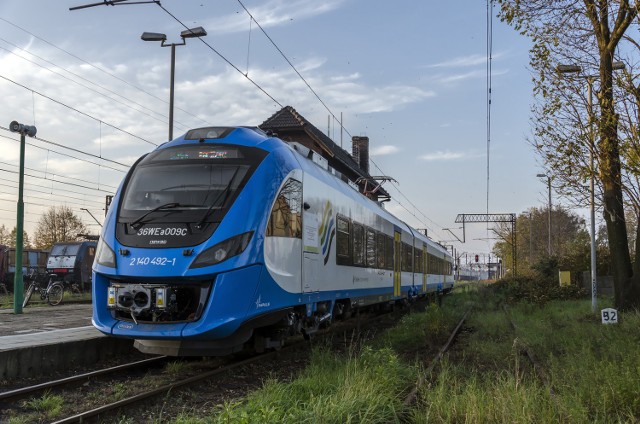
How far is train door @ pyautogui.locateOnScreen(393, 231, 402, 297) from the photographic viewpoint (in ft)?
58.8

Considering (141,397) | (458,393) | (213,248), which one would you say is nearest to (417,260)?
(213,248)

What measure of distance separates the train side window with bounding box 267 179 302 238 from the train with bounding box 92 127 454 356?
2 centimetres

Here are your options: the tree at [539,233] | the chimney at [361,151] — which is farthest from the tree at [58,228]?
the tree at [539,233]

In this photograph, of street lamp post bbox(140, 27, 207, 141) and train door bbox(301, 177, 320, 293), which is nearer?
train door bbox(301, 177, 320, 293)

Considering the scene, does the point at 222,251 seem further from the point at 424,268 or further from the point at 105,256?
the point at 424,268

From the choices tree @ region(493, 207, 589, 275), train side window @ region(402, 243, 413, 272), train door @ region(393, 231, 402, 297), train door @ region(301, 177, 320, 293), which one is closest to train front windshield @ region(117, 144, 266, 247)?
train door @ region(301, 177, 320, 293)

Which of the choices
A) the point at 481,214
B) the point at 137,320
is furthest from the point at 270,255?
the point at 481,214

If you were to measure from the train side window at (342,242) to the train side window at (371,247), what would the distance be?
1970 mm

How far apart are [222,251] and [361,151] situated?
43.2 metres

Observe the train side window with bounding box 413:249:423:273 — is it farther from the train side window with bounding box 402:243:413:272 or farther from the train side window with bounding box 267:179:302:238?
the train side window with bounding box 267:179:302:238

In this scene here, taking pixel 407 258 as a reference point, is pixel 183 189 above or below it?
above

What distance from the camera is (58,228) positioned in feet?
210

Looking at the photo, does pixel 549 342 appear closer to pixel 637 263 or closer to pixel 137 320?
pixel 637 263

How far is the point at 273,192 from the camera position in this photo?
8188 millimetres
